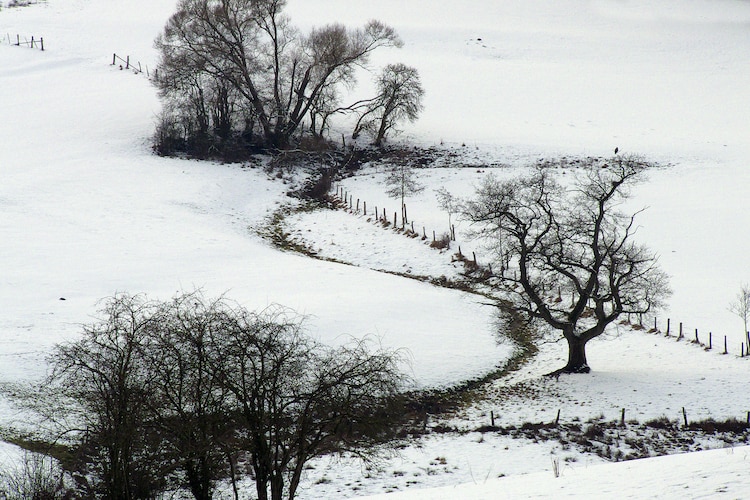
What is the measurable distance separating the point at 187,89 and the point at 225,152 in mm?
5786

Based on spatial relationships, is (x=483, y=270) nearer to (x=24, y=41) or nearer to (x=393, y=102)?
(x=393, y=102)

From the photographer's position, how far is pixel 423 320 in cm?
2723

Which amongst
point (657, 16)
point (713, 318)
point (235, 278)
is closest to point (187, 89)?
point (235, 278)

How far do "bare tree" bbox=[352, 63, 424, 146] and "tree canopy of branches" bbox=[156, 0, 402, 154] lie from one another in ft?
11.1

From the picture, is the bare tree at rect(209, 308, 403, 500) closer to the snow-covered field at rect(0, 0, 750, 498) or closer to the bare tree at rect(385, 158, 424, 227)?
the snow-covered field at rect(0, 0, 750, 498)

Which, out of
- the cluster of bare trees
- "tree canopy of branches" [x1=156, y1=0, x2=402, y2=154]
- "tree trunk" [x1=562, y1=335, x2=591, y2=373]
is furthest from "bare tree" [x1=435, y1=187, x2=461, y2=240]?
the cluster of bare trees

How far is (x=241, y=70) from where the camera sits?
167ft

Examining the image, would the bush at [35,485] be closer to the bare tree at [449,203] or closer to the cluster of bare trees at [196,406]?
the cluster of bare trees at [196,406]

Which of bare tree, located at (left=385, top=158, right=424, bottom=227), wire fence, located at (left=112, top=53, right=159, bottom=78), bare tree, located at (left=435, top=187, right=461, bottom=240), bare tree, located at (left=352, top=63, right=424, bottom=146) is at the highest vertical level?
wire fence, located at (left=112, top=53, right=159, bottom=78)

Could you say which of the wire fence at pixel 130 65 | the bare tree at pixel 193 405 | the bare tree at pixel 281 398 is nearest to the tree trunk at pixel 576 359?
the bare tree at pixel 281 398

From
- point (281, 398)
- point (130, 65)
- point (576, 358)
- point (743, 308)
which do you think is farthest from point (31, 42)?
point (743, 308)

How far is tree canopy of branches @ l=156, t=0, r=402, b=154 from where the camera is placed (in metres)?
50.8

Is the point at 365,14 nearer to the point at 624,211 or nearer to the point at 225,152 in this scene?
the point at 225,152

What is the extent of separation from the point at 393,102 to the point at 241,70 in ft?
42.2
